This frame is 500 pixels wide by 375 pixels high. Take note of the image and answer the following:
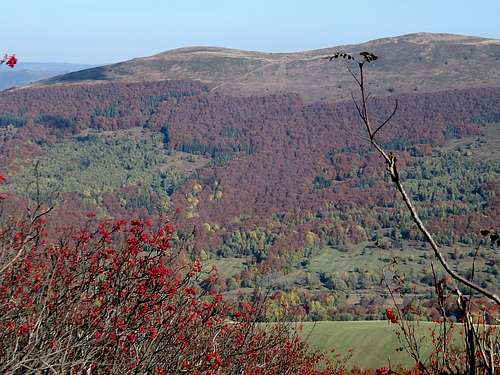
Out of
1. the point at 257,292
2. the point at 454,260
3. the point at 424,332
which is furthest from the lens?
the point at 454,260

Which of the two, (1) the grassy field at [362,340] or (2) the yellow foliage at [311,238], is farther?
(2) the yellow foliage at [311,238]

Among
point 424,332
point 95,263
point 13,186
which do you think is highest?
point 95,263

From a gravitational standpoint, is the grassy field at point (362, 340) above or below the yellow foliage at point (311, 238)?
above

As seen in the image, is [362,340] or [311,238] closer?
[362,340]

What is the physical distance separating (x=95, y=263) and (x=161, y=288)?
132cm

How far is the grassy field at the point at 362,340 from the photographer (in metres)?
52.3

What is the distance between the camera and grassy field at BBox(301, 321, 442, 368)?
5234cm

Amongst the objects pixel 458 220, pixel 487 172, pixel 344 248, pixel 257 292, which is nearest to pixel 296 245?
pixel 344 248

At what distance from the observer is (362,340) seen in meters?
56.0

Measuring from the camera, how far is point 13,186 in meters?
172

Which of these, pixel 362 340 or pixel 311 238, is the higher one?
pixel 362 340

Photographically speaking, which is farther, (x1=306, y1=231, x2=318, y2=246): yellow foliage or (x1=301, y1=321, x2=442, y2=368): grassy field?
(x1=306, y1=231, x2=318, y2=246): yellow foliage

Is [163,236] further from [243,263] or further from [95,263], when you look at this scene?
[243,263]

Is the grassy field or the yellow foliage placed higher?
A: the grassy field
